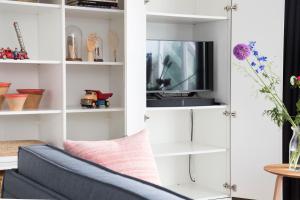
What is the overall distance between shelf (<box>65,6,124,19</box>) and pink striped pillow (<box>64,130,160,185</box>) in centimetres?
139

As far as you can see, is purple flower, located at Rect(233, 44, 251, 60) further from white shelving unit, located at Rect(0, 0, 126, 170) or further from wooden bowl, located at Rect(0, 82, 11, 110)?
wooden bowl, located at Rect(0, 82, 11, 110)

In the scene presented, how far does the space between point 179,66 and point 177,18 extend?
0.38 metres

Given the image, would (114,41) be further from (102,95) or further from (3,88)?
(3,88)

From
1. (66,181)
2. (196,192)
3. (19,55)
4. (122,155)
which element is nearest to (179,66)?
(196,192)

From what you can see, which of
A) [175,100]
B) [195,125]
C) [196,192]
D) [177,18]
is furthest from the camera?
[195,125]

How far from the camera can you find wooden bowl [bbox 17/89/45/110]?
3.38 m

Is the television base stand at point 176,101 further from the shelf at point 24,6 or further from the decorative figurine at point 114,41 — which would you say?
the shelf at point 24,6

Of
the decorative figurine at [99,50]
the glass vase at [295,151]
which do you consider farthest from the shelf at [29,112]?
the glass vase at [295,151]

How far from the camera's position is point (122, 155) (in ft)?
7.07

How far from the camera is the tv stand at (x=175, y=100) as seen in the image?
12.3ft

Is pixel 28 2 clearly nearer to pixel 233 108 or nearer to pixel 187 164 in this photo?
pixel 233 108

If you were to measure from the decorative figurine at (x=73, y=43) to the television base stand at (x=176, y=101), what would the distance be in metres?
0.63

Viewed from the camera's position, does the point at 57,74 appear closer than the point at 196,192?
Yes

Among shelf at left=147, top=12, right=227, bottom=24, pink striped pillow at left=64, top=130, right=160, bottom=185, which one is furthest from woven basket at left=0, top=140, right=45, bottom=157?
shelf at left=147, top=12, right=227, bottom=24
